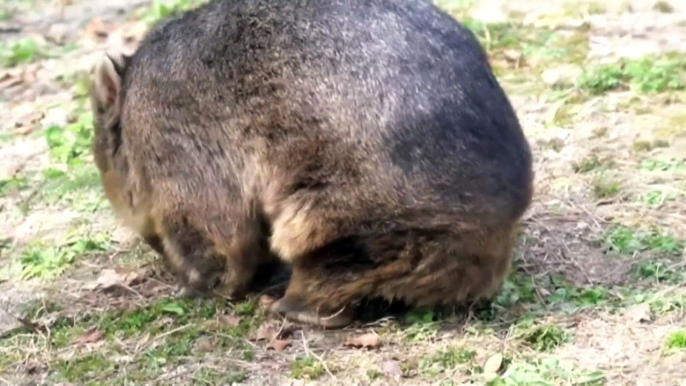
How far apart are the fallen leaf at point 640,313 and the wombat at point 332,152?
1.91ft

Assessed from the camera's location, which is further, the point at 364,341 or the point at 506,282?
the point at 506,282

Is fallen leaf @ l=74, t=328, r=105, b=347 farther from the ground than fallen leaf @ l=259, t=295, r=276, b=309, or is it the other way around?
fallen leaf @ l=74, t=328, r=105, b=347

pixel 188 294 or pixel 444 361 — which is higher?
pixel 444 361

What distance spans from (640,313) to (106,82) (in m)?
2.77

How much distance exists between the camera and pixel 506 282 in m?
5.04

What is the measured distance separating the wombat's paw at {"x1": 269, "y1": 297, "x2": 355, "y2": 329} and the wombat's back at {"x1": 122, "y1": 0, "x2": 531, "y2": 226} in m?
0.62

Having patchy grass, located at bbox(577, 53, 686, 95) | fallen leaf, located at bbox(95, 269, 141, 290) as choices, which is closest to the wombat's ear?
fallen leaf, located at bbox(95, 269, 141, 290)

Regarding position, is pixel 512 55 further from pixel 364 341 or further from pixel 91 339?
pixel 91 339

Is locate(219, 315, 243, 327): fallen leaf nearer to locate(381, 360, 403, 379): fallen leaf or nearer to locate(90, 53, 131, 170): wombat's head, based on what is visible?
locate(381, 360, 403, 379): fallen leaf

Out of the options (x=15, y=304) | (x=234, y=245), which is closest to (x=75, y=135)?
(x=15, y=304)

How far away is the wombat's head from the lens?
17.3 feet

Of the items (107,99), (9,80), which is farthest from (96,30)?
(107,99)

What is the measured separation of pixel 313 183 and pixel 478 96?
79cm

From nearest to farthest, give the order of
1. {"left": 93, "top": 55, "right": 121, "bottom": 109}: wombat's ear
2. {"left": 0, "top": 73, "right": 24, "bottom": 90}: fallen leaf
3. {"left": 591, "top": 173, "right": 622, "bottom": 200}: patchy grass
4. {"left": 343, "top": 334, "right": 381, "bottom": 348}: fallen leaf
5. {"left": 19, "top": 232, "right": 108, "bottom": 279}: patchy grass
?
{"left": 343, "top": 334, "right": 381, "bottom": 348}: fallen leaf → {"left": 93, "top": 55, "right": 121, "bottom": 109}: wombat's ear → {"left": 19, "top": 232, "right": 108, "bottom": 279}: patchy grass → {"left": 591, "top": 173, "right": 622, "bottom": 200}: patchy grass → {"left": 0, "top": 73, "right": 24, "bottom": 90}: fallen leaf
